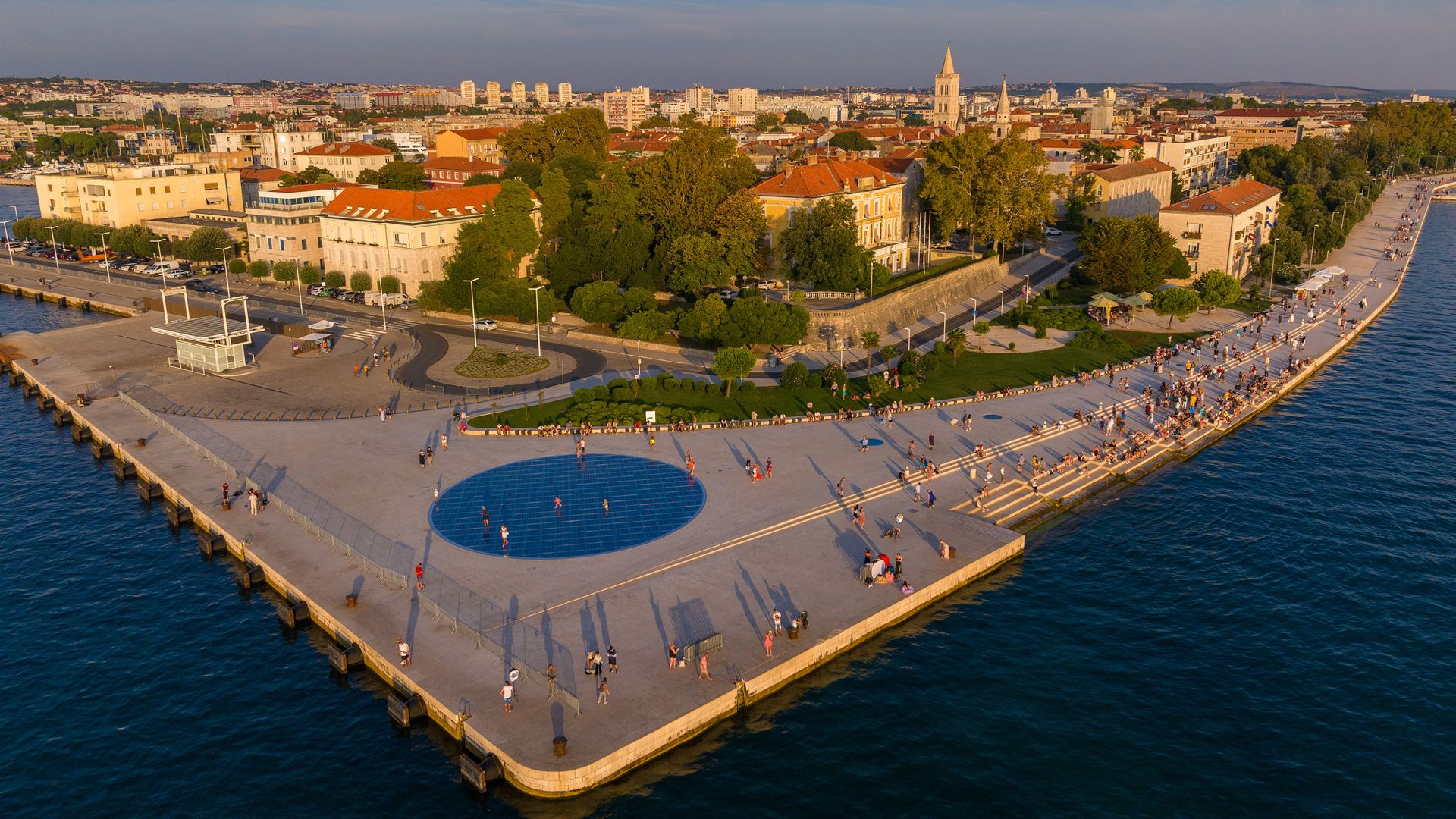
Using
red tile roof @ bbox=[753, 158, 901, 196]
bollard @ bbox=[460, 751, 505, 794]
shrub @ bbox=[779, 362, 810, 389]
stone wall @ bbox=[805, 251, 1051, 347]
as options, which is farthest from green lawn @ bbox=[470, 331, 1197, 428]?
bollard @ bbox=[460, 751, 505, 794]

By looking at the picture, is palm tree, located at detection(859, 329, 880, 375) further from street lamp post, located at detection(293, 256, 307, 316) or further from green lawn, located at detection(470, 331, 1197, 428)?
street lamp post, located at detection(293, 256, 307, 316)

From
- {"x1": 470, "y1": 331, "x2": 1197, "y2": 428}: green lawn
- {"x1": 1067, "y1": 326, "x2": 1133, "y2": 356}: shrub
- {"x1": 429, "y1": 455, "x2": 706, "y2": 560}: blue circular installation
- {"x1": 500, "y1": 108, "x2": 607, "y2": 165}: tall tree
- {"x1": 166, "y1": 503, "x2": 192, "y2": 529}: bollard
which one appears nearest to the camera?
{"x1": 429, "y1": 455, "x2": 706, "y2": 560}: blue circular installation

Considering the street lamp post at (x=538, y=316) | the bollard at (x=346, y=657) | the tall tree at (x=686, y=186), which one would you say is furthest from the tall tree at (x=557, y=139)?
the bollard at (x=346, y=657)

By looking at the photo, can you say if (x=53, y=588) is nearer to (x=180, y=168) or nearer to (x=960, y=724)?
(x=960, y=724)

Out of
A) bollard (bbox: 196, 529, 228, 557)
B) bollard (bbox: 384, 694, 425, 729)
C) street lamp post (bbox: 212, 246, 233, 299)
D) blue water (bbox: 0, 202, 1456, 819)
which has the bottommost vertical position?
blue water (bbox: 0, 202, 1456, 819)

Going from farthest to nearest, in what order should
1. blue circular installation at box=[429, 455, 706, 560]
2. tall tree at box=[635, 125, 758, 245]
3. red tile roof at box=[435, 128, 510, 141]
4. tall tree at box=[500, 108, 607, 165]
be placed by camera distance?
red tile roof at box=[435, 128, 510, 141]
tall tree at box=[500, 108, 607, 165]
tall tree at box=[635, 125, 758, 245]
blue circular installation at box=[429, 455, 706, 560]

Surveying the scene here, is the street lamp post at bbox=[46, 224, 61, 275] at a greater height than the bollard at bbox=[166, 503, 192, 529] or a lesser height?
greater

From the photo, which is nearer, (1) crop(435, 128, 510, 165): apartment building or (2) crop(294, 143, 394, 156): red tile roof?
(2) crop(294, 143, 394, 156): red tile roof

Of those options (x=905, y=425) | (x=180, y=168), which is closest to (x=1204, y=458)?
(x=905, y=425)

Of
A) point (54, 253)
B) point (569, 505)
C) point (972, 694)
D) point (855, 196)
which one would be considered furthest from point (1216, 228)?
point (54, 253)

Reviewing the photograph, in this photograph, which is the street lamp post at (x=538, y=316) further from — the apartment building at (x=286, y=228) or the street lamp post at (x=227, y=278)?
the street lamp post at (x=227, y=278)
